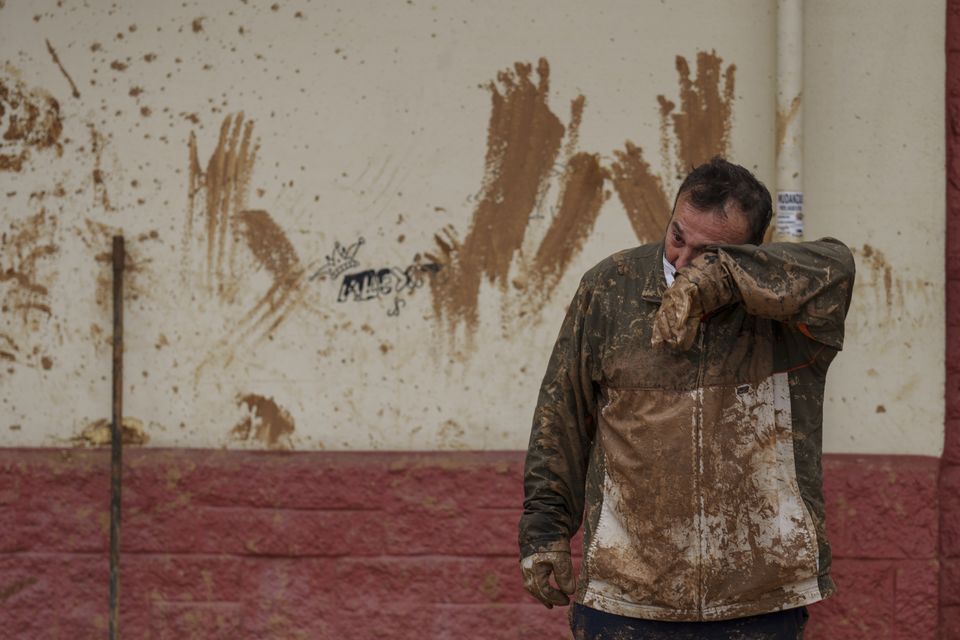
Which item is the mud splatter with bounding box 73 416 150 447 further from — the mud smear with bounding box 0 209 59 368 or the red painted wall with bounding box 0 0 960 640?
the mud smear with bounding box 0 209 59 368

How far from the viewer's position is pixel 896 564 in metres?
4.48

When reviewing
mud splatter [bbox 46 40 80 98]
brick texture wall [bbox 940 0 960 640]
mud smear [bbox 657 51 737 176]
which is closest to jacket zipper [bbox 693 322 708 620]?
mud smear [bbox 657 51 737 176]

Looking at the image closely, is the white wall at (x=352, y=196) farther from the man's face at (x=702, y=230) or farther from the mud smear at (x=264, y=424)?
the man's face at (x=702, y=230)

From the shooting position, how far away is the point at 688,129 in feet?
15.0

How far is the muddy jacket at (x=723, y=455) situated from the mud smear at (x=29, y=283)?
8.29 feet

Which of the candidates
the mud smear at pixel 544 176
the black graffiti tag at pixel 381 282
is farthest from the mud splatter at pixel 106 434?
the mud smear at pixel 544 176

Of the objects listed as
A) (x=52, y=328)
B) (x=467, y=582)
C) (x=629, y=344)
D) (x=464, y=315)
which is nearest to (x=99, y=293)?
(x=52, y=328)

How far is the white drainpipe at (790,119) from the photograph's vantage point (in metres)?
4.41

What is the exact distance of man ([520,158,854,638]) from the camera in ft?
9.37

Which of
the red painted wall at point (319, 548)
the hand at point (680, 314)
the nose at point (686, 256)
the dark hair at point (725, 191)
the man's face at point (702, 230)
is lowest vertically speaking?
the red painted wall at point (319, 548)

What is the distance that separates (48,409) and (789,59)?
3.01 metres

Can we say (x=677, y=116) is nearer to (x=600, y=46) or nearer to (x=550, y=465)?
(x=600, y=46)

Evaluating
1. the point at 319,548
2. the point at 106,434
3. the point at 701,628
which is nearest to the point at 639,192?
the point at 319,548

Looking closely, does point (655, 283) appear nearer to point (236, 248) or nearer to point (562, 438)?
point (562, 438)
